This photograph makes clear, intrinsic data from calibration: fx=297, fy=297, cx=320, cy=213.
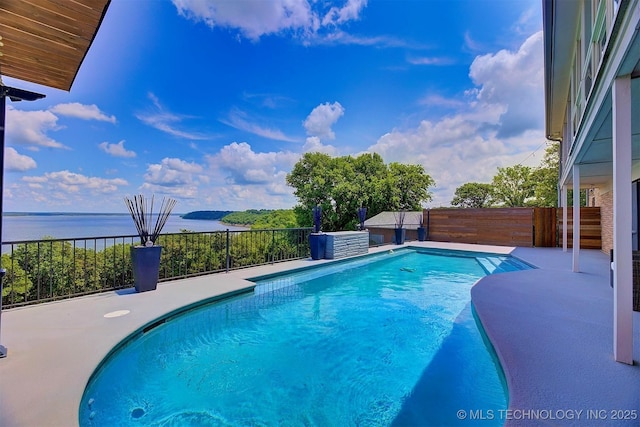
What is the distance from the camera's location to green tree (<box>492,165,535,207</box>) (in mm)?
22812

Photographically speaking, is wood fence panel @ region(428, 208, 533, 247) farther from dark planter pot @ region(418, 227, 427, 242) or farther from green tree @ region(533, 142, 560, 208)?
green tree @ region(533, 142, 560, 208)

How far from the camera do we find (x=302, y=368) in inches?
112

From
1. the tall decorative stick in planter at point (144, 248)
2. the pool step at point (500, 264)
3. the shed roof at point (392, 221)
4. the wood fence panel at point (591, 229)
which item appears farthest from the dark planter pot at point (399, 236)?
the tall decorative stick in planter at point (144, 248)

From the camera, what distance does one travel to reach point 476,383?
254 centimetres

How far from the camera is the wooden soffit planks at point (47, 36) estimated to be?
5.89 ft

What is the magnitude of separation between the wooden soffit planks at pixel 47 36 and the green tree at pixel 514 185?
1052 inches

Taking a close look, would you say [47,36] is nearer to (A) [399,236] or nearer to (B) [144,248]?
(B) [144,248]

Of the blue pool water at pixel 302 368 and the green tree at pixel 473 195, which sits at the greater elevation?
the green tree at pixel 473 195

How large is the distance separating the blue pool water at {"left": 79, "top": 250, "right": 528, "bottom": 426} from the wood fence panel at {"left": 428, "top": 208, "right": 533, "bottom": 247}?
8109 millimetres

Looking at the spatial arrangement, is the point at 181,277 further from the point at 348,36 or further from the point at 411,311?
the point at 348,36

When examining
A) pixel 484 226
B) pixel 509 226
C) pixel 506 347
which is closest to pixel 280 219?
pixel 484 226

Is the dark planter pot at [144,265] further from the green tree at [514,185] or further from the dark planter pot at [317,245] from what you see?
the green tree at [514,185]

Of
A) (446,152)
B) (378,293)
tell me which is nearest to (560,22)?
(378,293)

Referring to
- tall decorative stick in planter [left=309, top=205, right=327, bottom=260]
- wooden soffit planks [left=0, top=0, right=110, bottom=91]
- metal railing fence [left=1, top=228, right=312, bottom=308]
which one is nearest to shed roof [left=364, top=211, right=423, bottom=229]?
tall decorative stick in planter [left=309, top=205, right=327, bottom=260]
